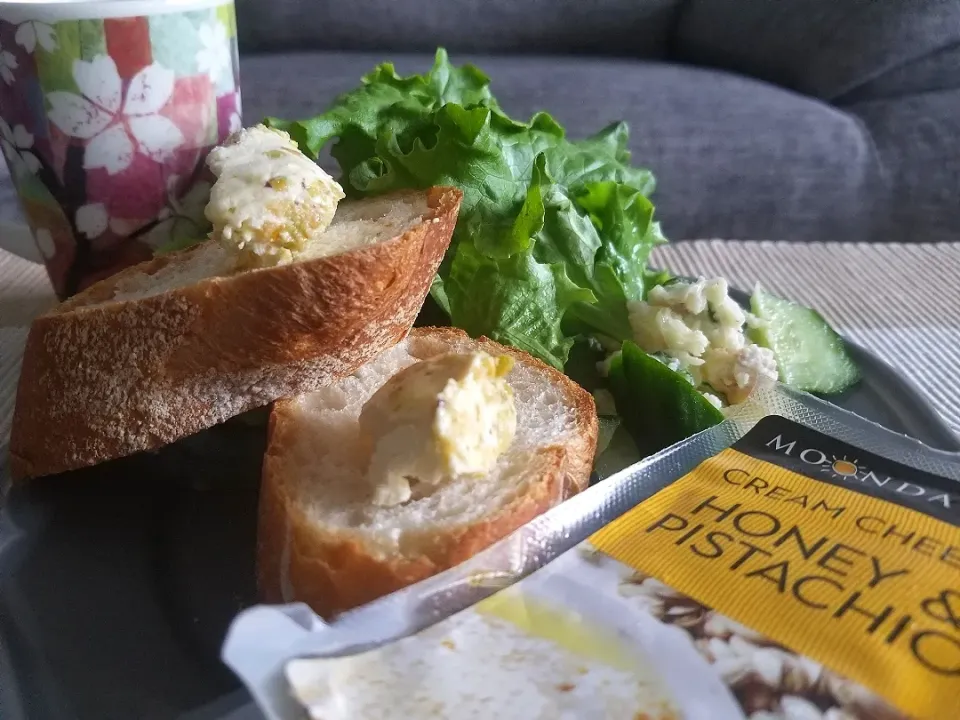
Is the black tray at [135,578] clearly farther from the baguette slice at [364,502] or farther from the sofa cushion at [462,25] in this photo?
the sofa cushion at [462,25]

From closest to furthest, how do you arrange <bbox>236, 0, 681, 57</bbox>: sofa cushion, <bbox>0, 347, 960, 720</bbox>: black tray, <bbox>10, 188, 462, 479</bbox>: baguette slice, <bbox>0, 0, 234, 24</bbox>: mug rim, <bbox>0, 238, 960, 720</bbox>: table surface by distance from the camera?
<bbox>0, 347, 960, 720</bbox>: black tray < <bbox>10, 188, 462, 479</bbox>: baguette slice < <bbox>0, 0, 234, 24</bbox>: mug rim < <bbox>0, 238, 960, 720</bbox>: table surface < <bbox>236, 0, 681, 57</bbox>: sofa cushion

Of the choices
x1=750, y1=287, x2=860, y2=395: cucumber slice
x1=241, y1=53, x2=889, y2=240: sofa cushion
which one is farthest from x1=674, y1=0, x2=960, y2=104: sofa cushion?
x1=750, y1=287, x2=860, y2=395: cucumber slice

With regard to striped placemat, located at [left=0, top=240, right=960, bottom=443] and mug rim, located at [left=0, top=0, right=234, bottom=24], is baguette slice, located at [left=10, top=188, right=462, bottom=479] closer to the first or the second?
striped placemat, located at [left=0, top=240, right=960, bottom=443]

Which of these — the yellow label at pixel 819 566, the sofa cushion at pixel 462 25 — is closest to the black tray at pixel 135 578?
the yellow label at pixel 819 566

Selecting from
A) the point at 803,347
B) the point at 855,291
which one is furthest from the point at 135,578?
the point at 855,291

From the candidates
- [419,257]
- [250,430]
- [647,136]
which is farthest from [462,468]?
[647,136]

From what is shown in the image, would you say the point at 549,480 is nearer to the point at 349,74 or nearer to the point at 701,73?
the point at 349,74

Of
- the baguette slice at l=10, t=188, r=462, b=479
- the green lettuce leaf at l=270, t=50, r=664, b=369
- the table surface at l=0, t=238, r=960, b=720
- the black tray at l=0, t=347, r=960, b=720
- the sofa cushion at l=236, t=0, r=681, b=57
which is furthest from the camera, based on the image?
the sofa cushion at l=236, t=0, r=681, b=57
